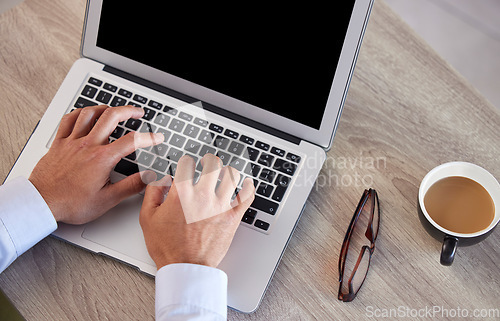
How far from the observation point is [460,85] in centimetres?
83

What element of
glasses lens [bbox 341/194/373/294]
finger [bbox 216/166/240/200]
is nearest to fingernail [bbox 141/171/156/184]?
finger [bbox 216/166/240/200]

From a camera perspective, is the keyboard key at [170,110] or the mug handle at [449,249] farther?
the keyboard key at [170,110]

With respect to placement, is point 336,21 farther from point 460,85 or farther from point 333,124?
point 460,85

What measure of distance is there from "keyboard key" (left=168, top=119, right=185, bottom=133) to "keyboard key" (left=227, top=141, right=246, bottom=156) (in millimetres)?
84

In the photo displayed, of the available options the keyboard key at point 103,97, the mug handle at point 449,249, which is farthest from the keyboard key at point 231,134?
the mug handle at point 449,249

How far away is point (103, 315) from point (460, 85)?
68 centimetres

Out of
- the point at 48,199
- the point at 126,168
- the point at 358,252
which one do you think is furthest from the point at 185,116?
the point at 358,252

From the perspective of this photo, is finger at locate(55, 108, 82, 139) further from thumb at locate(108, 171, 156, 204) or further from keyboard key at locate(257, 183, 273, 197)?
keyboard key at locate(257, 183, 273, 197)

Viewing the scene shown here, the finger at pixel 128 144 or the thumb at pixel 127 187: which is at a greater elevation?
the finger at pixel 128 144

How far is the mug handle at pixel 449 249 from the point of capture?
664mm

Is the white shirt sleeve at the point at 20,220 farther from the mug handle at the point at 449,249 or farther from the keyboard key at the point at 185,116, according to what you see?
the mug handle at the point at 449,249

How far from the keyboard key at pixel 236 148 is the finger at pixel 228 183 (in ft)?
0.14

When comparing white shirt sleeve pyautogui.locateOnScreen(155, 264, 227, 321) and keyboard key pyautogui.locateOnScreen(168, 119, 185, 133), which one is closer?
white shirt sleeve pyautogui.locateOnScreen(155, 264, 227, 321)

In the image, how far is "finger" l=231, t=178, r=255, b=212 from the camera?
691 millimetres
